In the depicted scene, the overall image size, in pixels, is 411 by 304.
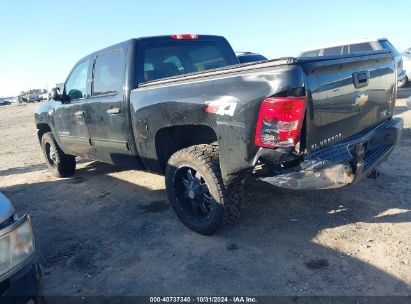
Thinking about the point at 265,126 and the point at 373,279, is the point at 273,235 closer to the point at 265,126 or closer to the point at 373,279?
the point at 373,279

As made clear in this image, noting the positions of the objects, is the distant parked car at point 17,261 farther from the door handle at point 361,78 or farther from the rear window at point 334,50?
the rear window at point 334,50

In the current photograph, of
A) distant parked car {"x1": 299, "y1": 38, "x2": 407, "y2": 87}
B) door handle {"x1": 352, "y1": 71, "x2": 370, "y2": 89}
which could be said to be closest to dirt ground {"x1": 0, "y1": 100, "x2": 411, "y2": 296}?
door handle {"x1": 352, "y1": 71, "x2": 370, "y2": 89}

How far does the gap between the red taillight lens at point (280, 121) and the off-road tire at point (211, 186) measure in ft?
2.16

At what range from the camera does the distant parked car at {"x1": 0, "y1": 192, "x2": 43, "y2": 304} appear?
74.9 inches

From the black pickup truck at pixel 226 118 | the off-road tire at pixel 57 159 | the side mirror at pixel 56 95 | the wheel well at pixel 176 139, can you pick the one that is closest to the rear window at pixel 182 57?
the black pickup truck at pixel 226 118

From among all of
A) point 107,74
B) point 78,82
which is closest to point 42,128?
point 78,82

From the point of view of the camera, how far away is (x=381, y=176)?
4773mm

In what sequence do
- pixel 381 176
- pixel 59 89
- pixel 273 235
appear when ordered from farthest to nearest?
pixel 59 89
pixel 381 176
pixel 273 235

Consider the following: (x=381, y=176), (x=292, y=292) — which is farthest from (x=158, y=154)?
(x=381, y=176)

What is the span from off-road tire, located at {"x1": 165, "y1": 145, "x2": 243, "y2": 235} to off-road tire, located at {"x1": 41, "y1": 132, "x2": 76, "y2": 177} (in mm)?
3195

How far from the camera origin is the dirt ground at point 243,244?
2766 millimetres

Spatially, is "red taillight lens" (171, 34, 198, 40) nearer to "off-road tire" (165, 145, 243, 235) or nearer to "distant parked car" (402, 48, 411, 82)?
"off-road tire" (165, 145, 243, 235)

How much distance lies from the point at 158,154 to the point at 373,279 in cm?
227

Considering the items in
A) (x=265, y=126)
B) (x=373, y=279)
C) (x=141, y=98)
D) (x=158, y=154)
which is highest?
(x=141, y=98)
